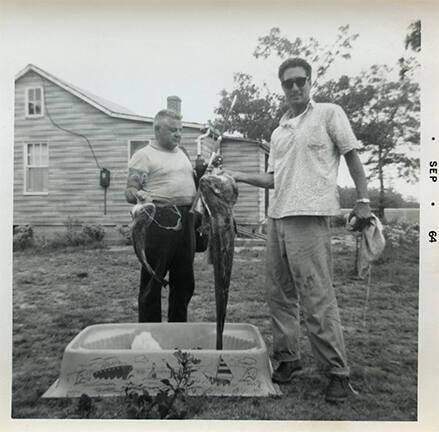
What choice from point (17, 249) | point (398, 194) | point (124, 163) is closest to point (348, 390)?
point (398, 194)

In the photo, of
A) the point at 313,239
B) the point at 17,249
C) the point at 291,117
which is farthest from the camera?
the point at 17,249

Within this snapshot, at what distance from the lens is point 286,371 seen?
8.90 feet

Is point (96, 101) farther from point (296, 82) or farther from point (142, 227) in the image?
point (296, 82)

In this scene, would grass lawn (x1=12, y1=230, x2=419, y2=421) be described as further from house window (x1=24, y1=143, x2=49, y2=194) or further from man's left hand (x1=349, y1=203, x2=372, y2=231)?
house window (x1=24, y1=143, x2=49, y2=194)

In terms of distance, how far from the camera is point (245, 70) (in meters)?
2.82

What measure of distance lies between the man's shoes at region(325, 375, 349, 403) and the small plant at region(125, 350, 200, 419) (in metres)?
0.83

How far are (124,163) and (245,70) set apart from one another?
42.1 inches

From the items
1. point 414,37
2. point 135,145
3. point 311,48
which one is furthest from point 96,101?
point 414,37

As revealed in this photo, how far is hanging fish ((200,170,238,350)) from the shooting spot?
100 inches

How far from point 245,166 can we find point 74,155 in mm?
1268

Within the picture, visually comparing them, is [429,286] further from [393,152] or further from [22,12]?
[22,12]

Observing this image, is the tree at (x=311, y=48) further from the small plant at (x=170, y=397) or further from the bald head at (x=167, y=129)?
the small plant at (x=170, y=397)

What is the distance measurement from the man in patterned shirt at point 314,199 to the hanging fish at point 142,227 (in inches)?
25.4

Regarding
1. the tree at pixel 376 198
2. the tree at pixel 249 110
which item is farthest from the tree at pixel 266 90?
the tree at pixel 376 198
